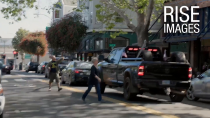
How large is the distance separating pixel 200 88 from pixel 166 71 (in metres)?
2.09

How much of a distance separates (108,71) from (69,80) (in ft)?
22.8

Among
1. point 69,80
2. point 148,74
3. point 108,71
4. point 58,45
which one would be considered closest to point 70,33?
point 58,45

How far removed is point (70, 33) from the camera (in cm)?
5247

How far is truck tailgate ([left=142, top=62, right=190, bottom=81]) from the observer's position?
14398 millimetres

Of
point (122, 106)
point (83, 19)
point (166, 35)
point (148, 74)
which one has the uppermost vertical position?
point (83, 19)

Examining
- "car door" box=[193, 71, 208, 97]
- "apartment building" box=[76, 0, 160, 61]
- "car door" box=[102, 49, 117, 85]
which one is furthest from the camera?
"apartment building" box=[76, 0, 160, 61]

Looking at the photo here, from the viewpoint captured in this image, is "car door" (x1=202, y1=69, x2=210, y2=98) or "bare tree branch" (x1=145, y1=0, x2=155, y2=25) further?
"bare tree branch" (x1=145, y1=0, x2=155, y2=25)

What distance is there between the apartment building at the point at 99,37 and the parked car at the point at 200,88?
27379mm

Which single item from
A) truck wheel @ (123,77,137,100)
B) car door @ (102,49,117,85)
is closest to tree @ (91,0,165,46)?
car door @ (102,49,117,85)

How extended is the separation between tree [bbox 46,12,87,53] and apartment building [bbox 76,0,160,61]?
1.15 m

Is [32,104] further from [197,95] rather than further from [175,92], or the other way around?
[197,95]

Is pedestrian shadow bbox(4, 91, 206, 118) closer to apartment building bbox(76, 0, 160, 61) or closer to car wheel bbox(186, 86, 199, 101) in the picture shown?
car wheel bbox(186, 86, 199, 101)

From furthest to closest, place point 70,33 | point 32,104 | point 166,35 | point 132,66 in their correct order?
point 70,33 < point 166,35 < point 132,66 < point 32,104

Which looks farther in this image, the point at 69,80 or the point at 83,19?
the point at 83,19
